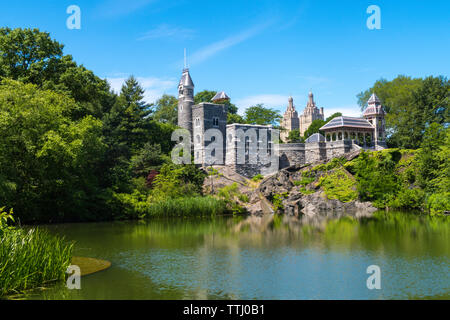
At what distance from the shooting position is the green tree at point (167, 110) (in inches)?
2375

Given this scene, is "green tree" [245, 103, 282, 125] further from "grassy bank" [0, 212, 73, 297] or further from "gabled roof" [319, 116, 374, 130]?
"grassy bank" [0, 212, 73, 297]

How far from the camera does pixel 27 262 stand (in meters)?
11.1

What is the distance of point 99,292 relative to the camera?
11211mm

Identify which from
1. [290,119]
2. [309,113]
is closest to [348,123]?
[290,119]

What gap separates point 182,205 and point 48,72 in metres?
13.7

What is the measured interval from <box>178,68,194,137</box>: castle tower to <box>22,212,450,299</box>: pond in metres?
21.3

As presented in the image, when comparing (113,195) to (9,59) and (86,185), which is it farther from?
(9,59)

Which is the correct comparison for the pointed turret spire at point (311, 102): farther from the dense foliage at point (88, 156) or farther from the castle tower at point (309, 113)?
the dense foliage at point (88, 156)

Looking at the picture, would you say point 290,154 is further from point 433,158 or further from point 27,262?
point 27,262

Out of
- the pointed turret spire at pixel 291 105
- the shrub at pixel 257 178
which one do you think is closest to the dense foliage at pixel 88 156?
the shrub at pixel 257 178

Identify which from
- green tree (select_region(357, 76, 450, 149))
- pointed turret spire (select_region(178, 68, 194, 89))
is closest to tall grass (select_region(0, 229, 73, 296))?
pointed turret spire (select_region(178, 68, 194, 89))

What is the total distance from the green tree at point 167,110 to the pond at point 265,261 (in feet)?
118

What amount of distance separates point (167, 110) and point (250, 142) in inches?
823
